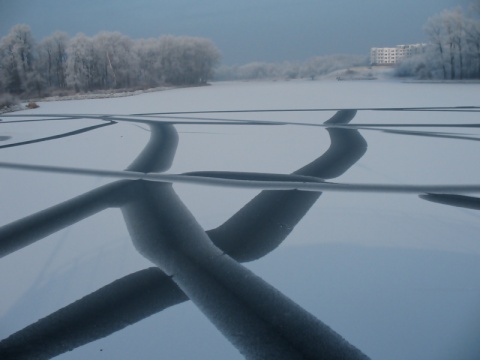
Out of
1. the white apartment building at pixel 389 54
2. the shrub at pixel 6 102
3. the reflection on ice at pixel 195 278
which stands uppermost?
the white apartment building at pixel 389 54

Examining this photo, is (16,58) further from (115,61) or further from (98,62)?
(115,61)

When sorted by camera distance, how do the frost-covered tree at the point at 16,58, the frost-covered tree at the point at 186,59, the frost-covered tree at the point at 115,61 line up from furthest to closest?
1. the frost-covered tree at the point at 186,59
2. the frost-covered tree at the point at 115,61
3. the frost-covered tree at the point at 16,58

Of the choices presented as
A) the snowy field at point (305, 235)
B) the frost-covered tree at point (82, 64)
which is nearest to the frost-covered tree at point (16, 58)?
the frost-covered tree at point (82, 64)

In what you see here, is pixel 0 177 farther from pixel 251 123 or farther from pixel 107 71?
pixel 107 71

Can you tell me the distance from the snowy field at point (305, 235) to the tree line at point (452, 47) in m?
22.6

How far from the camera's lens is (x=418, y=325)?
2.85m

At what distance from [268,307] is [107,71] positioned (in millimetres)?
31012

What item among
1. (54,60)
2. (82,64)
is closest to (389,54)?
(82,64)

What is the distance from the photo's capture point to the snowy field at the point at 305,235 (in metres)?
2.86

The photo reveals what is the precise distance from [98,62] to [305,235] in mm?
30276

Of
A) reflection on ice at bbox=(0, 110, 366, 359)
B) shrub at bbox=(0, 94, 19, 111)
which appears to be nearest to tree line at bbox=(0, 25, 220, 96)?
shrub at bbox=(0, 94, 19, 111)

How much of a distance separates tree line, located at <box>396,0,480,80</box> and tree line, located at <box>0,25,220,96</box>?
60.2 ft

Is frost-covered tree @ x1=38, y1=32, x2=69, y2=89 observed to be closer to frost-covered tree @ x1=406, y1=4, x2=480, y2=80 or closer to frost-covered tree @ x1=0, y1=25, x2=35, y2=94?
frost-covered tree @ x1=0, y1=25, x2=35, y2=94

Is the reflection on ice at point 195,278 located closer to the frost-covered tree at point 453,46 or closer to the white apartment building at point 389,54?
the frost-covered tree at point 453,46
